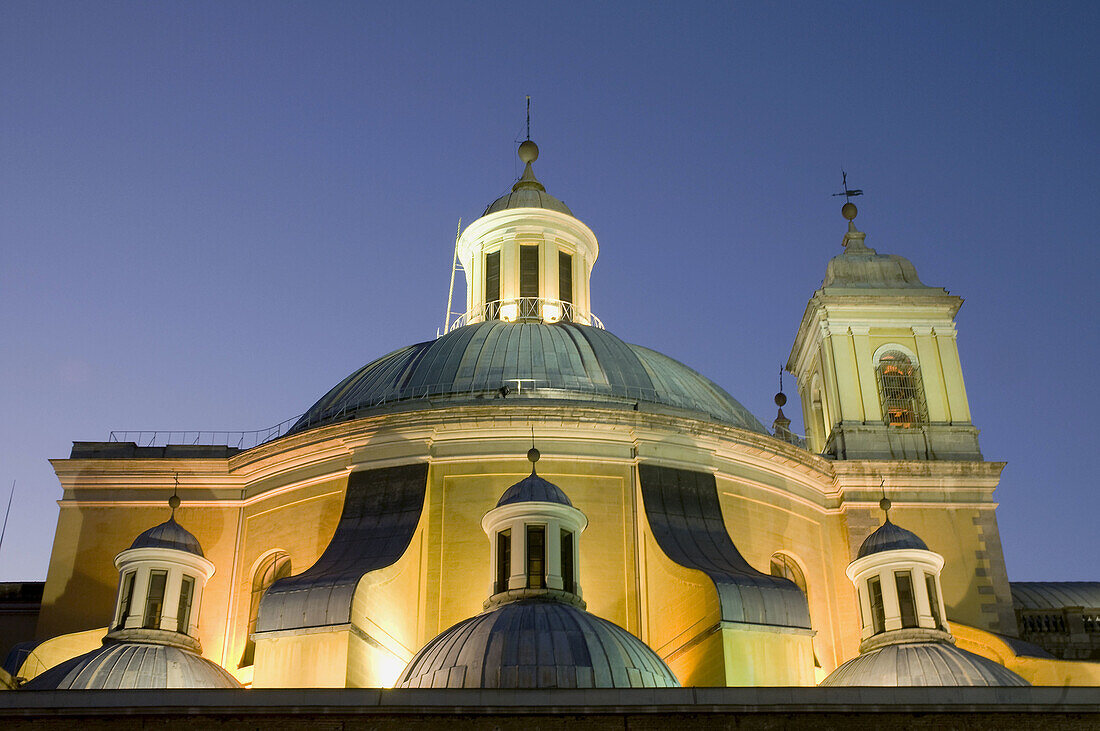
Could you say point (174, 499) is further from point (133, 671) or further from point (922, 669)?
point (922, 669)

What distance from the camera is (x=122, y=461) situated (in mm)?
27750

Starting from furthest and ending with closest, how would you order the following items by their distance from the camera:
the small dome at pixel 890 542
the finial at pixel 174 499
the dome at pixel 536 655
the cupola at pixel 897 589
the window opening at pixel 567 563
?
the finial at pixel 174 499 < the small dome at pixel 890 542 < the cupola at pixel 897 589 < the window opening at pixel 567 563 < the dome at pixel 536 655

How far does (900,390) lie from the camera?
1228 inches

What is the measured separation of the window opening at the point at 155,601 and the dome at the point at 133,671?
950mm

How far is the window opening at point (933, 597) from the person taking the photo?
70.9ft

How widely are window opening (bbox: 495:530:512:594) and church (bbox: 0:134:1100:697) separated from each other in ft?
0.13

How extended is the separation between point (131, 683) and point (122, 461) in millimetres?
9443

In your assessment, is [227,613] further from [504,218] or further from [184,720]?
[504,218]

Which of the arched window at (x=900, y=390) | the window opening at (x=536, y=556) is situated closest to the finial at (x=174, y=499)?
the window opening at (x=536, y=556)

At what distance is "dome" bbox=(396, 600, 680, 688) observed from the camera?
17.3 m

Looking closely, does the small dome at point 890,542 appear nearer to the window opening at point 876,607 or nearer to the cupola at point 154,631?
the window opening at point 876,607

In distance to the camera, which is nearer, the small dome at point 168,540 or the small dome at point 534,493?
the small dome at point 534,493

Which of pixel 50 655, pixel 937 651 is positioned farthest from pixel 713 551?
pixel 50 655

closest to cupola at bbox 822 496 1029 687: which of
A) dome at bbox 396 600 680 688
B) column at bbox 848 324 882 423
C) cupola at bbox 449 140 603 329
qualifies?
dome at bbox 396 600 680 688
